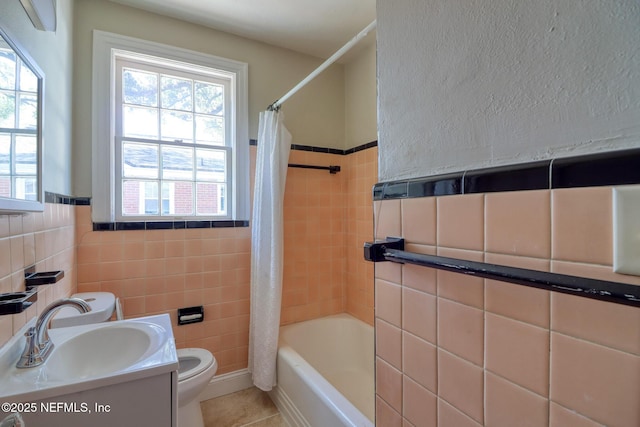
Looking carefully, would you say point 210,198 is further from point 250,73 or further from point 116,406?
point 116,406

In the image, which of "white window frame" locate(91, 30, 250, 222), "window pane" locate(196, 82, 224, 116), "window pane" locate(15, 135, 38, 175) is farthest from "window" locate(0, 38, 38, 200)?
"window pane" locate(196, 82, 224, 116)

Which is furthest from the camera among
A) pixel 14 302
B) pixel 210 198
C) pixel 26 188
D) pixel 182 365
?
pixel 210 198

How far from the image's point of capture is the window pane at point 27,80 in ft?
3.03

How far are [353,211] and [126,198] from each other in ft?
5.36

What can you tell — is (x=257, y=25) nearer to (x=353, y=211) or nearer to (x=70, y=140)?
(x=70, y=140)

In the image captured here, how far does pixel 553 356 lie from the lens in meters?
0.45

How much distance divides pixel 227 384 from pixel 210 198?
1.33 meters

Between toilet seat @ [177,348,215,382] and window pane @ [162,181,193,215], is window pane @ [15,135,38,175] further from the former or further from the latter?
toilet seat @ [177,348,215,382]

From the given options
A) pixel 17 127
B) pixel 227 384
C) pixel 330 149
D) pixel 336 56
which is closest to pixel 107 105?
pixel 17 127

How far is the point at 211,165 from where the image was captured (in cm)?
208

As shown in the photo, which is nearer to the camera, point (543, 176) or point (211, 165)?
point (543, 176)

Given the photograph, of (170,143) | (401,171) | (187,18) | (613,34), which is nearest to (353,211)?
(170,143)

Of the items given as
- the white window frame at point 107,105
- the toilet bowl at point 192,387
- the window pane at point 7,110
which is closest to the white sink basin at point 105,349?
the toilet bowl at point 192,387

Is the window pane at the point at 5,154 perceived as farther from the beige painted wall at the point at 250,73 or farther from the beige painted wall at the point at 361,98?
the beige painted wall at the point at 361,98
